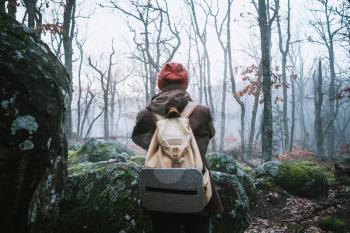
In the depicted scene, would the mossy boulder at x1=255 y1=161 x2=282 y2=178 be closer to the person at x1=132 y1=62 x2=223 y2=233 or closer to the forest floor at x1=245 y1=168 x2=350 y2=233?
the forest floor at x1=245 y1=168 x2=350 y2=233

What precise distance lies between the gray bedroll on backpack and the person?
0.56 ft

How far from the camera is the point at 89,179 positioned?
14.1ft

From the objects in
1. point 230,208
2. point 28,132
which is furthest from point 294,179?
point 28,132

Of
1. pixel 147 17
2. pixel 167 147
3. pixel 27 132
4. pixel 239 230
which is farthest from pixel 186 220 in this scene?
pixel 147 17

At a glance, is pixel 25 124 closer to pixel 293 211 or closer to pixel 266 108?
pixel 293 211

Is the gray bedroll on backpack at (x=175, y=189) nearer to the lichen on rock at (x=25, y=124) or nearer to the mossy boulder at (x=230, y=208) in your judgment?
the lichen on rock at (x=25, y=124)

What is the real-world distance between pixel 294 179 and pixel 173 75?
726 centimetres

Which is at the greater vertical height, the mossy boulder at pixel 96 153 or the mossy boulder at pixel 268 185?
the mossy boulder at pixel 96 153

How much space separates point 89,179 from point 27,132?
180cm

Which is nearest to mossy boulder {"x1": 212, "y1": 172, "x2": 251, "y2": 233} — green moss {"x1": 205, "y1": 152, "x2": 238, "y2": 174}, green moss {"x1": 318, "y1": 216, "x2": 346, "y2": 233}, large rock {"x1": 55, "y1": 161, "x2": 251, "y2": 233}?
large rock {"x1": 55, "y1": 161, "x2": 251, "y2": 233}

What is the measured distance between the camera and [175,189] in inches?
90.8

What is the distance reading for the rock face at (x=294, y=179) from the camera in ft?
28.0

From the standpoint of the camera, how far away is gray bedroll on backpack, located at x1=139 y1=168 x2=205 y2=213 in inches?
89.2

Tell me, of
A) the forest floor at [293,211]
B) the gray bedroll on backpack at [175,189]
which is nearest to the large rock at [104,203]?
the gray bedroll on backpack at [175,189]
